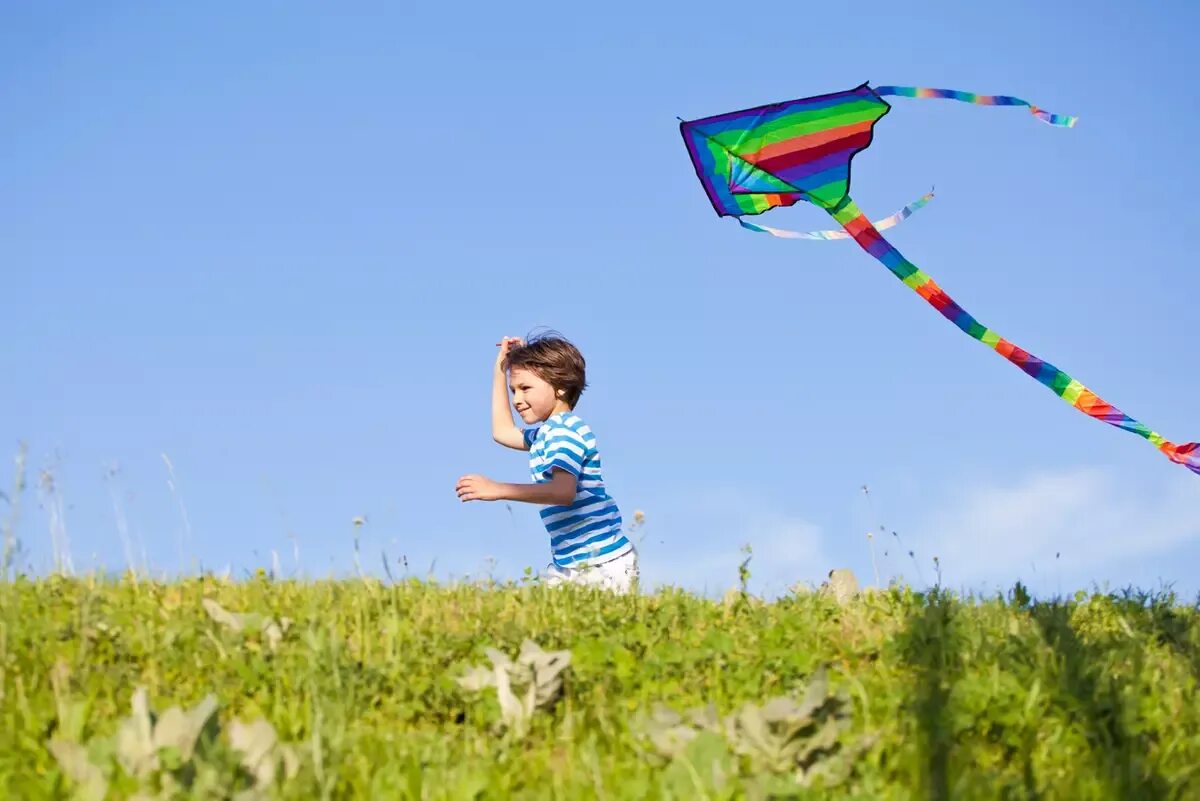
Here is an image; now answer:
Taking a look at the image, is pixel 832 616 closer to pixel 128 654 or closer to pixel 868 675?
pixel 868 675

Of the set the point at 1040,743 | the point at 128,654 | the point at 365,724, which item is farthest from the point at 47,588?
the point at 1040,743

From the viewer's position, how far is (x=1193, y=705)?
4.57m

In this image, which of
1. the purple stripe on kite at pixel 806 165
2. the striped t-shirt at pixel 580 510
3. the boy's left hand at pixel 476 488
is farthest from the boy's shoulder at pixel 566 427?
the purple stripe on kite at pixel 806 165

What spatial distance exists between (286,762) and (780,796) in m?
1.37

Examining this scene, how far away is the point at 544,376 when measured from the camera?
32.2ft

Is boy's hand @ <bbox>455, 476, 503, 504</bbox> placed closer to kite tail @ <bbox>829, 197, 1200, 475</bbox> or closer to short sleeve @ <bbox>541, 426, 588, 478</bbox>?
short sleeve @ <bbox>541, 426, 588, 478</bbox>

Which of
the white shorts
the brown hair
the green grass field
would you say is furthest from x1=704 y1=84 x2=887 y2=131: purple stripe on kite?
the green grass field

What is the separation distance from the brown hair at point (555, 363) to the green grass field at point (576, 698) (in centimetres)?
378

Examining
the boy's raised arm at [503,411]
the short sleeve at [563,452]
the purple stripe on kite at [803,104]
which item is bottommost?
the short sleeve at [563,452]

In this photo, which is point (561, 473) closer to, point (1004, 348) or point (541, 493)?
point (541, 493)

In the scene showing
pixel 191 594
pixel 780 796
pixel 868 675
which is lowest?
pixel 780 796

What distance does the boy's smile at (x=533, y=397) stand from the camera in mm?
9695

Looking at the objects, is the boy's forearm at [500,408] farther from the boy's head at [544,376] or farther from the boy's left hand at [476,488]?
the boy's left hand at [476,488]

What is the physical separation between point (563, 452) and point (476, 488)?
1.09 metres
